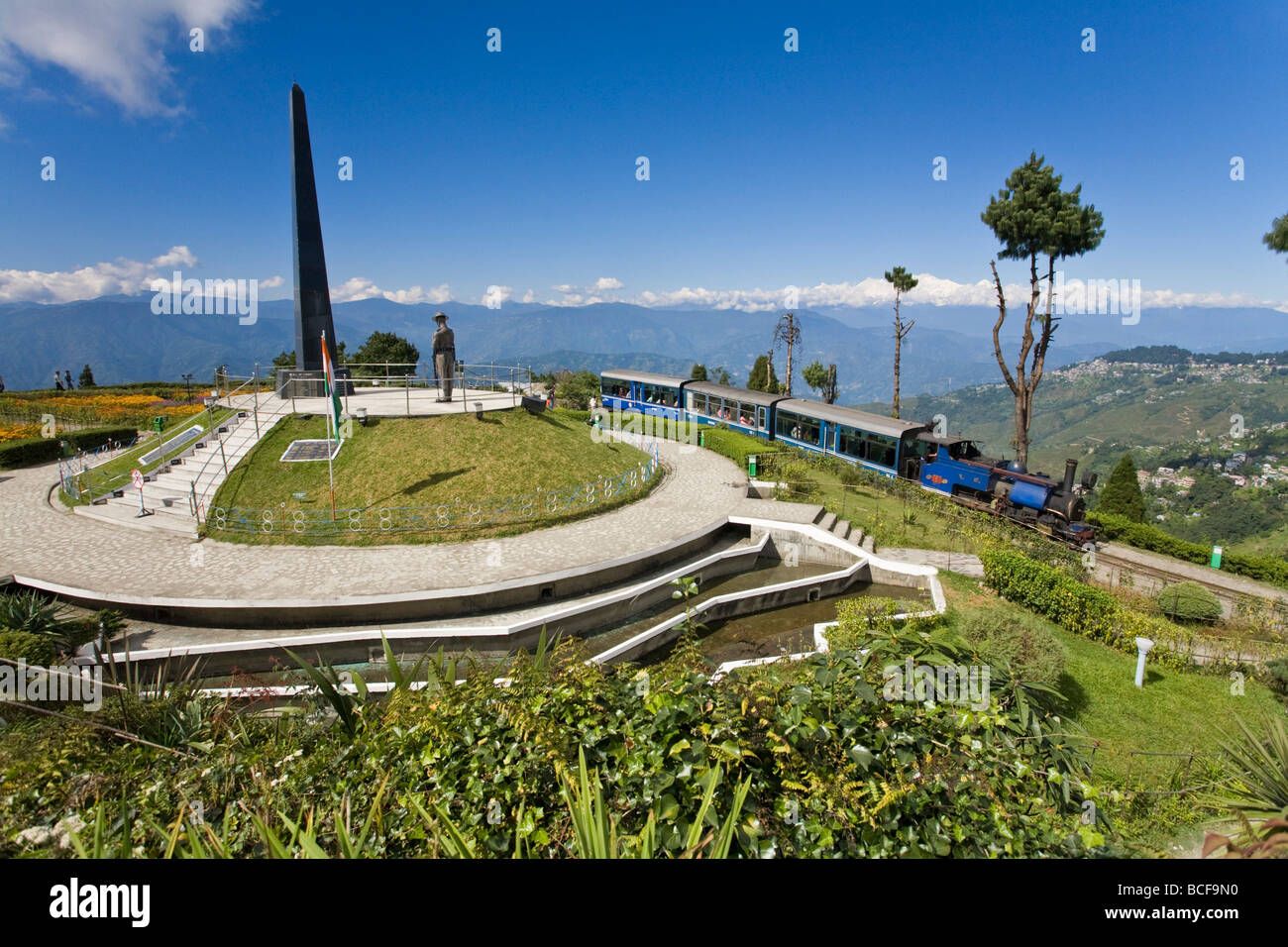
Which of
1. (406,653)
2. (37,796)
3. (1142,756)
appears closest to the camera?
(37,796)

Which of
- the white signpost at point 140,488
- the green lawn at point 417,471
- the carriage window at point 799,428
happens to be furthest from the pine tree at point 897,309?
the white signpost at point 140,488

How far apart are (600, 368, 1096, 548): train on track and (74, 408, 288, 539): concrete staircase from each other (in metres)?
20.8

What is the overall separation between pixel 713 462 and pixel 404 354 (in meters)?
45.2

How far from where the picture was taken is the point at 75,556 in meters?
13.6

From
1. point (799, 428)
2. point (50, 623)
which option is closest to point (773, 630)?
point (50, 623)

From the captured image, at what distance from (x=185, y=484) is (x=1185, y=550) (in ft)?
100

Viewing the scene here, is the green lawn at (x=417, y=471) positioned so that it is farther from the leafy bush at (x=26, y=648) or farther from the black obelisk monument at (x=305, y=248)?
the leafy bush at (x=26, y=648)

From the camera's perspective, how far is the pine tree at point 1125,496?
22.9 meters

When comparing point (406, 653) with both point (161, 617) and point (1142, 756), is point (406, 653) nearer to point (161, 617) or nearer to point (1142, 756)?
point (161, 617)

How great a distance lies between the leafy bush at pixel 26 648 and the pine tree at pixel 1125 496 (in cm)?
2968

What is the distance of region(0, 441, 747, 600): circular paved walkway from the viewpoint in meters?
12.4

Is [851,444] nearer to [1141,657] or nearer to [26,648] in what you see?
[1141,657]

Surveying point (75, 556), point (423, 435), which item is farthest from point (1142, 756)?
point (75, 556)

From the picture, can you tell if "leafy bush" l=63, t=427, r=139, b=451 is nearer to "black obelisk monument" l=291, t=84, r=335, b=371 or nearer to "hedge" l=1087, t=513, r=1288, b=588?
"black obelisk monument" l=291, t=84, r=335, b=371
